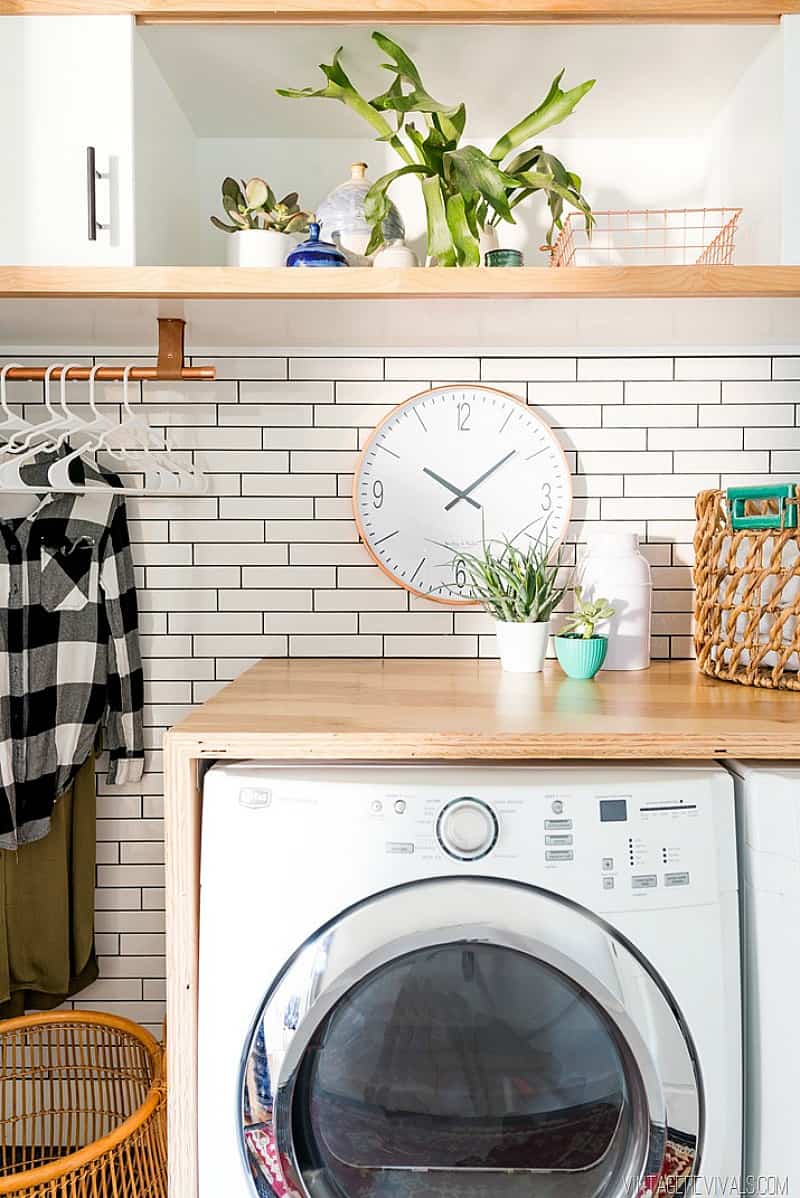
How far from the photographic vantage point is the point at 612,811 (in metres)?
1.20

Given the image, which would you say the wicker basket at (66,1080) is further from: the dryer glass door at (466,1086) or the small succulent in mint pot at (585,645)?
the small succulent in mint pot at (585,645)

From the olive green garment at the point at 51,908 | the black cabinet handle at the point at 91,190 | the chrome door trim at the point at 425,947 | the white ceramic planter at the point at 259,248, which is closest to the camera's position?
the chrome door trim at the point at 425,947

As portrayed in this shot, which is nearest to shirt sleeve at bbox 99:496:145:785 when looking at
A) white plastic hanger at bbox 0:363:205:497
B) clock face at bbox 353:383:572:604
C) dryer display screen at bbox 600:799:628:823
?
white plastic hanger at bbox 0:363:205:497

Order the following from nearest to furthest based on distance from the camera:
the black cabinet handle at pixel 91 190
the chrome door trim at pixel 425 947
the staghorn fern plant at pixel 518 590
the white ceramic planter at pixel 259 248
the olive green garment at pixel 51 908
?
1. the chrome door trim at pixel 425 947
2. the black cabinet handle at pixel 91 190
3. the white ceramic planter at pixel 259 248
4. the staghorn fern plant at pixel 518 590
5. the olive green garment at pixel 51 908

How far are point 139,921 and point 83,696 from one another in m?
0.48

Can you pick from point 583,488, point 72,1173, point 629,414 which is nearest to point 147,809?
point 72,1173

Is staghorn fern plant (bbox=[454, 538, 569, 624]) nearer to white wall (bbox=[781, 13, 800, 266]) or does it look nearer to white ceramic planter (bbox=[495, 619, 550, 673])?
white ceramic planter (bbox=[495, 619, 550, 673])

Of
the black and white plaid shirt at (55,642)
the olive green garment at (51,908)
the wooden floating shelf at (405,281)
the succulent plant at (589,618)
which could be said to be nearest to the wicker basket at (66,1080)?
the olive green garment at (51,908)

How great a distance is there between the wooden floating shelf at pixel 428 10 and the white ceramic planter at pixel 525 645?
0.98 m

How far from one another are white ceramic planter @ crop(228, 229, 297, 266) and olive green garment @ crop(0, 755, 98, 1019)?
100 centimetres

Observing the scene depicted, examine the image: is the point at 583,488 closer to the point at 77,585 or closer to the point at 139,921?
the point at 77,585

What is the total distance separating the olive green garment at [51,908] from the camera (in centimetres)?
181

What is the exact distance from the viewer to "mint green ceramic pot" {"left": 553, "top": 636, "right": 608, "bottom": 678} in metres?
1.61

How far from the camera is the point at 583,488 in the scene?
1888 mm
